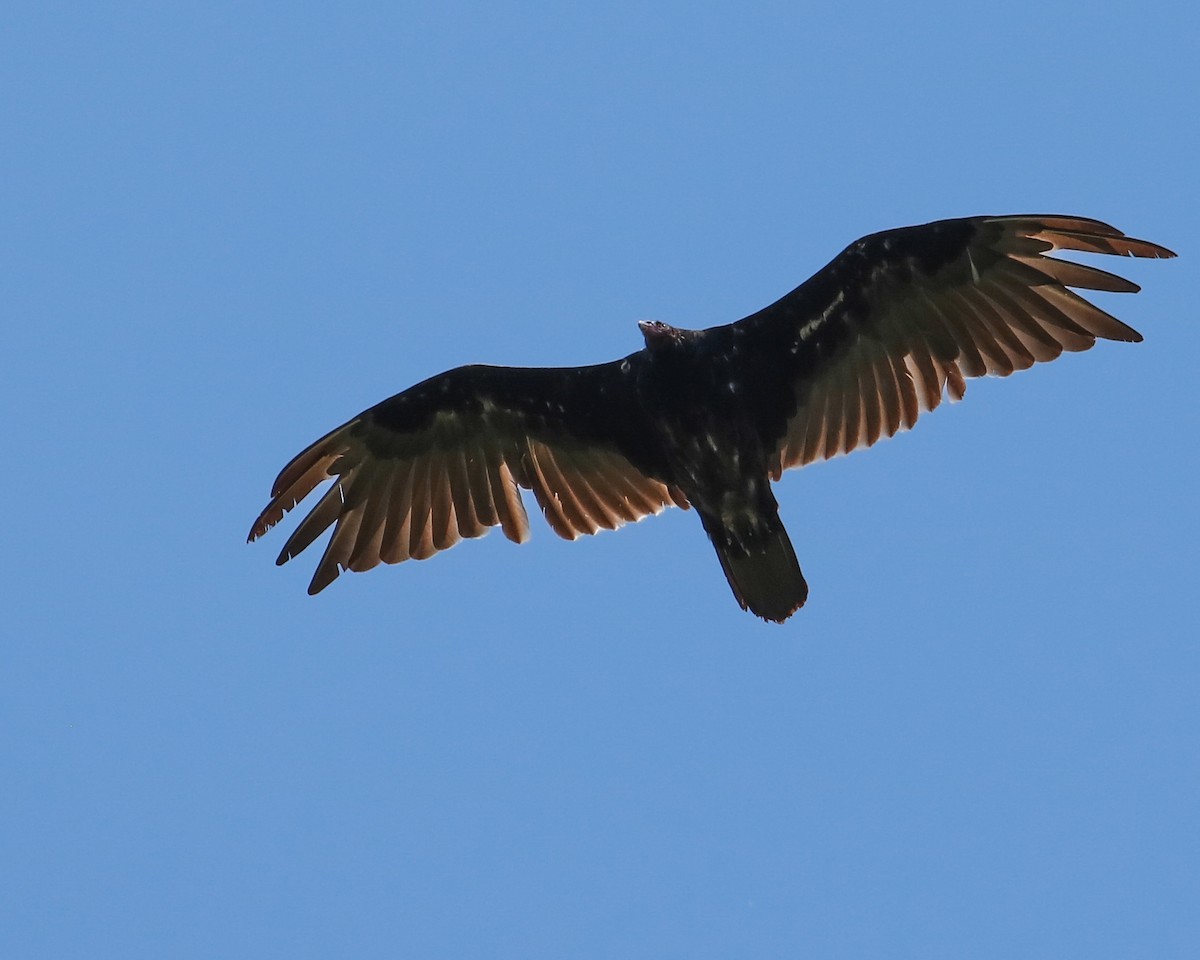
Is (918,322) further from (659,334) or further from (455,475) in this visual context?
(455,475)

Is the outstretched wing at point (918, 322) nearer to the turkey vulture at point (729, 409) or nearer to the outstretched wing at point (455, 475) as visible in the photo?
the turkey vulture at point (729, 409)

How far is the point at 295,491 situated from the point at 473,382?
4.97ft

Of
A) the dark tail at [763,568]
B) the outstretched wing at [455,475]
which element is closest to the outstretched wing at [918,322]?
the dark tail at [763,568]

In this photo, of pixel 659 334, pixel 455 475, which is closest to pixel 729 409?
pixel 659 334

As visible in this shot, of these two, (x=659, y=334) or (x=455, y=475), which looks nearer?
(x=659, y=334)

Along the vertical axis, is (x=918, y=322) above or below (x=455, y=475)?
above

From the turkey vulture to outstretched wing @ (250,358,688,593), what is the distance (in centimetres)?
1

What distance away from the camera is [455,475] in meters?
12.1

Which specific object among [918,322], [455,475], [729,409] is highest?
[918,322]

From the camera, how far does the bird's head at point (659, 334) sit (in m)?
10.6

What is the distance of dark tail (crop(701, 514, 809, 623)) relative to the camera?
10.9 m

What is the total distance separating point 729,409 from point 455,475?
2238 millimetres

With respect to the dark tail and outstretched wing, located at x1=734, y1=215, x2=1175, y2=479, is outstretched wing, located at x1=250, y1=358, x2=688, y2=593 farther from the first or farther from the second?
outstretched wing, located at x1=734, y1=215, x2=1175, y2=479

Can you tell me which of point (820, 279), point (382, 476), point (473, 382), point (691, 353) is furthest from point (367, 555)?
point (820, 279)
